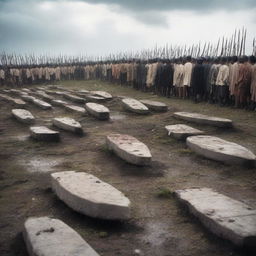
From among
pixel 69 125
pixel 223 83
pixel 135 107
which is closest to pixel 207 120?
pixel 135 107

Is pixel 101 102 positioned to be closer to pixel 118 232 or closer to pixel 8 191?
pixel 8 191

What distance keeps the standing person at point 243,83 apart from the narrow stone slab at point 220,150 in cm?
486

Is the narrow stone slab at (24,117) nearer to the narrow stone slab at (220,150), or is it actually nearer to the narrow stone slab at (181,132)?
the narrow stone slab at (181,132)

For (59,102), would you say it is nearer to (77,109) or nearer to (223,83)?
(77,109)

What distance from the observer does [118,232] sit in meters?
3.50

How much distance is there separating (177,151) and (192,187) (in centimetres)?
195

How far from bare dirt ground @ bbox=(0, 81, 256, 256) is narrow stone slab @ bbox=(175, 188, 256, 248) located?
0.32ft

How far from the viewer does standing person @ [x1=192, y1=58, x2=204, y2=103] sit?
12.9 metres

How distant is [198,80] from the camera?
12984 mm

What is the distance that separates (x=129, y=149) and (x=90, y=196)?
213cm

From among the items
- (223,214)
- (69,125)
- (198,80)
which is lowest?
(69,125)

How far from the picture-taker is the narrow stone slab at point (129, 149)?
5395 mm

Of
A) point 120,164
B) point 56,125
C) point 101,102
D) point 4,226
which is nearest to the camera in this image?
point 4,226

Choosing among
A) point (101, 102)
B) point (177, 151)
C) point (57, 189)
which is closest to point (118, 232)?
point (57, 189)
